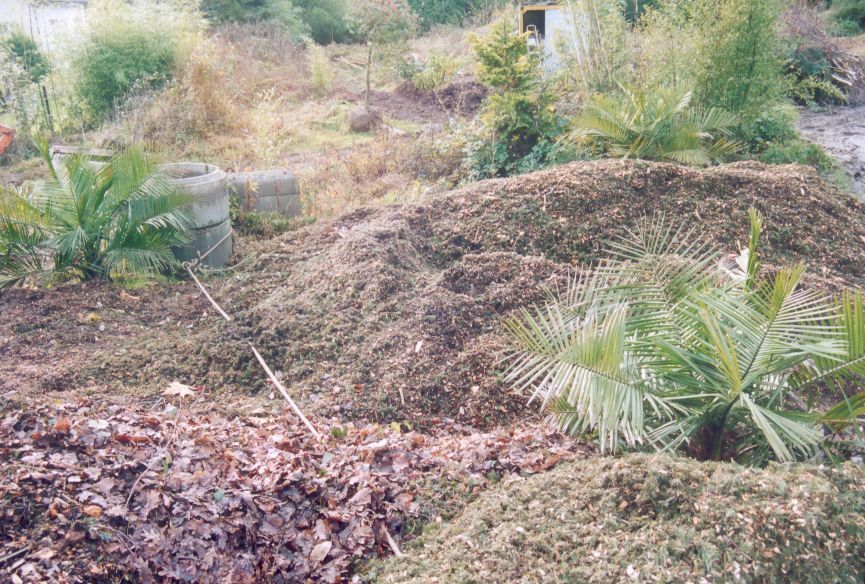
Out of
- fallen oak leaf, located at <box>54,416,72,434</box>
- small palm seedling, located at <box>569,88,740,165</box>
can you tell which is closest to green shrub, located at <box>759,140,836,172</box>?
small palm seedling, located at <box>569,88,740,165</box>

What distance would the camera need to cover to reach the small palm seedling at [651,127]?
667 centimetres

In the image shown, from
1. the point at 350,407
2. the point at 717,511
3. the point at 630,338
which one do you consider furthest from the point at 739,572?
the point at 350,407

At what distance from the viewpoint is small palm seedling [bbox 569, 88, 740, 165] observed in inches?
263

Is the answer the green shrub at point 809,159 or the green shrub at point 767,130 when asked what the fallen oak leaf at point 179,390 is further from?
the green shrub at point 767,130

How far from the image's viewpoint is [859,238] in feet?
18.4

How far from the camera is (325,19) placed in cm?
2097

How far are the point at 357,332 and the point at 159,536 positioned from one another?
2023 millimetres

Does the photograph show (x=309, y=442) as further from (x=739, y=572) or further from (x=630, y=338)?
(x=739, y=572)

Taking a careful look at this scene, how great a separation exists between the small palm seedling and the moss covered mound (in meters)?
4.81

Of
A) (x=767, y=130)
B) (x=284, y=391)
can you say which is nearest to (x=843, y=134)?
(x=767, y=130)

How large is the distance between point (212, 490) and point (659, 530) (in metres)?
1.68

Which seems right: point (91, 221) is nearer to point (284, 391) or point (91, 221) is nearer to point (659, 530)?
point (284, 391)

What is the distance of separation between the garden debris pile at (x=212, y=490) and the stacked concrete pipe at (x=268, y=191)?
419 centimetres

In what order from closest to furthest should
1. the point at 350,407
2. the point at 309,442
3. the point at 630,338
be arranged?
the point at 630,338 → the point at 309,442 → the point at 350,407
